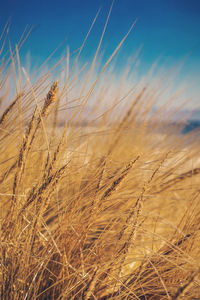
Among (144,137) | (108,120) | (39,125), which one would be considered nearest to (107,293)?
(39,125)

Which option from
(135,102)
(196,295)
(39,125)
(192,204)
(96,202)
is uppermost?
(135,102)

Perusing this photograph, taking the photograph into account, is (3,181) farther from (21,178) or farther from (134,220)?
(134,220)

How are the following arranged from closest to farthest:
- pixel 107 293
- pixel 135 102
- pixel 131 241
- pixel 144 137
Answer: pixel 131 241 → pixel 107 293 → pixel 135 102 → pixel 144 137

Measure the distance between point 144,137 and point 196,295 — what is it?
3.73ft

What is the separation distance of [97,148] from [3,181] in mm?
959

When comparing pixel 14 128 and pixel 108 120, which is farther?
pixel 108 120

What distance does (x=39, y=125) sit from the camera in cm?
45

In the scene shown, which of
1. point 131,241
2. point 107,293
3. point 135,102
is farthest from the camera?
point 135,102

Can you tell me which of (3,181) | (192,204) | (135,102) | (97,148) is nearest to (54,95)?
(3,181)

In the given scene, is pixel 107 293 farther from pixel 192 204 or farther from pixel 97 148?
pixel 97 148

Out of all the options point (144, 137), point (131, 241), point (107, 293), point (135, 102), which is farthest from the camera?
point (144, 137)

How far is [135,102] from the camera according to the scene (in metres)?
1.21

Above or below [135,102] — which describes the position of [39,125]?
below

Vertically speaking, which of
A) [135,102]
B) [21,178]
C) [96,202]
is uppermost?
[135,102]
